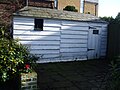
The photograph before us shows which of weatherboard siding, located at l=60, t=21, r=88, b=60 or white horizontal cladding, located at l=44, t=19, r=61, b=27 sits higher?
white horizontal cladding, located at l=44, t=19, r=61, b=27

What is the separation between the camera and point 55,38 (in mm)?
12234

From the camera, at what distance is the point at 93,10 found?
34156 millimetres

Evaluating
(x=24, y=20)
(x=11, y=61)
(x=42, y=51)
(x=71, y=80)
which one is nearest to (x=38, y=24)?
(x=24, y=20)

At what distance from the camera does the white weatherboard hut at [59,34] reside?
11391 millimetres

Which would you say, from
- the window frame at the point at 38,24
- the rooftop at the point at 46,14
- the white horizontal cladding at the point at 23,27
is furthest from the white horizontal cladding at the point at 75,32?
the white horizontal cladding at the point at 23,27

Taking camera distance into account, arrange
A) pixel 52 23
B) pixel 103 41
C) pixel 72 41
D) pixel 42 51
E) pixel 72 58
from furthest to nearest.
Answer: pixel 103 41 < pixel 72 58 < pixel 72 41 < pixel 52 23 < pixel 42 51

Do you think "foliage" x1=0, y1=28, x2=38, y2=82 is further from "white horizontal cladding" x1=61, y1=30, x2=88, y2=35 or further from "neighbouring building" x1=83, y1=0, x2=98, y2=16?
"neighbouring building" x1=83, y1=0, x2=98, y2=16

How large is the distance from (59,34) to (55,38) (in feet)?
1.24

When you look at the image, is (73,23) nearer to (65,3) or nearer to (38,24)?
(38,24)

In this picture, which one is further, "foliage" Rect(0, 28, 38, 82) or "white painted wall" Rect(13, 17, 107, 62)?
"white painted wall" Rect(13, 17, 107, 62)

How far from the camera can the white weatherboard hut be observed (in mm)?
11391

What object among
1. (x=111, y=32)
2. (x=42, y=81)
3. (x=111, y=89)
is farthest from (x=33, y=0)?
(x=111, y=89)

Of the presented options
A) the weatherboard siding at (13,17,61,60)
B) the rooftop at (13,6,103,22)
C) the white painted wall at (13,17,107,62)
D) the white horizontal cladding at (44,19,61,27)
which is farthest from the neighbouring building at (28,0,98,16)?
the weatherboard siding at (13,17,61,60)

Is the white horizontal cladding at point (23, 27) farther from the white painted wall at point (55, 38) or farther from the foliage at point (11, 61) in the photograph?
the foliage at point (11, 61)
